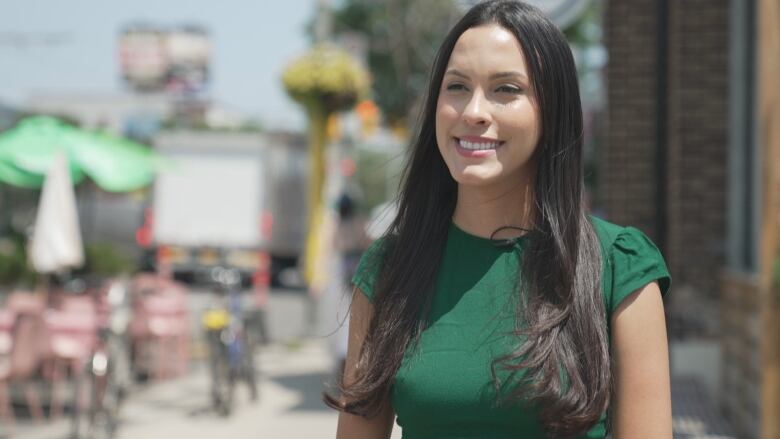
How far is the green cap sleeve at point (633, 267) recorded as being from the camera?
2094mm

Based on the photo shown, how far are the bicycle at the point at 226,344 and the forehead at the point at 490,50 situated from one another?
819cm

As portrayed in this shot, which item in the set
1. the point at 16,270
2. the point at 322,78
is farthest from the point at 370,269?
the point at 16,270

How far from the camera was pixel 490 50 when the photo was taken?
7.24ft

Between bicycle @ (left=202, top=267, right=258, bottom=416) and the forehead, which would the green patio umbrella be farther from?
the forehead

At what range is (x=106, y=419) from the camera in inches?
356

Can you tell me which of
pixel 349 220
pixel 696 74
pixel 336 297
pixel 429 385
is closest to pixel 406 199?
pixel 429 385

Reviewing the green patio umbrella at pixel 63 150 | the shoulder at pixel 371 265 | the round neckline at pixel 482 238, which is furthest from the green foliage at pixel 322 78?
the round neckline at pixel 482 238

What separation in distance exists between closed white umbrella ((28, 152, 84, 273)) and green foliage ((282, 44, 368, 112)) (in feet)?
28.5

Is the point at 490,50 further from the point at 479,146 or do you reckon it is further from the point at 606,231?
the point at 606,231

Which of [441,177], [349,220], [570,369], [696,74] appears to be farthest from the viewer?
[696,74]

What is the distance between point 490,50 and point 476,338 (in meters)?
0.52

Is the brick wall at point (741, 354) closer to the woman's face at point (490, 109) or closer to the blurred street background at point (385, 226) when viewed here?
the blurred street background at point (385, 226)

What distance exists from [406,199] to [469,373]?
491mm

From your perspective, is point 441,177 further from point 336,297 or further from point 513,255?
point 336,297
